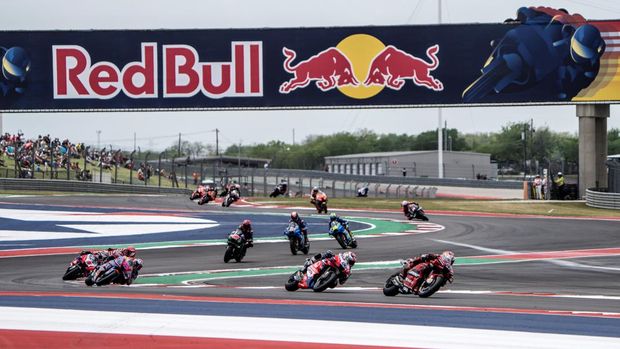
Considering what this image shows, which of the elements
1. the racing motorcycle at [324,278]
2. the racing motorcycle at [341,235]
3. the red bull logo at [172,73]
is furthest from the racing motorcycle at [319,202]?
the racing motorcycle at [324,278]

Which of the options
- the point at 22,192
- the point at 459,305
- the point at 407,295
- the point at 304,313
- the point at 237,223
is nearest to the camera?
the point at 304,313

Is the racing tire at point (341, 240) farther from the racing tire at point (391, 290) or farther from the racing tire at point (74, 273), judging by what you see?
the racing tire at point (391, 290)

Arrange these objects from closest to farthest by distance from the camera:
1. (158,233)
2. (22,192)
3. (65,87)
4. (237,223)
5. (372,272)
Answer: (372,272)
(158,233)
(237,223)
(65,87)
(22,192)

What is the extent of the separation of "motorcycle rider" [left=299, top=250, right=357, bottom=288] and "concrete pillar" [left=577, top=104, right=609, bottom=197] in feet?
99.8

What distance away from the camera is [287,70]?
4131cm

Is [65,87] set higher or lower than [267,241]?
higher

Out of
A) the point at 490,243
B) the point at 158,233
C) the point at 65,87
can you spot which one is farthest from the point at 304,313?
the point at 65,87

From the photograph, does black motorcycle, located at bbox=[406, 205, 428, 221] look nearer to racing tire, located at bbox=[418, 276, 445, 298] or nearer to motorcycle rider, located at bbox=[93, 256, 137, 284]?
motorcycle rider, located at bbox=[93, 256, 137, 284]

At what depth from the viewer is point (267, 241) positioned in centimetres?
2619

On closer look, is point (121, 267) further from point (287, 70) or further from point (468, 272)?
point (287, 70)

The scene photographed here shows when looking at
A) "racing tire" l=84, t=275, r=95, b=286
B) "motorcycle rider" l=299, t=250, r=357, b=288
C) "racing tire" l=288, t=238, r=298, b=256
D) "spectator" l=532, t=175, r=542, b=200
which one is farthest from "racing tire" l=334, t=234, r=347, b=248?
"spectator" l=532, t=175, r=542, b=200

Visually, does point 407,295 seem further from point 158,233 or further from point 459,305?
point 158,233

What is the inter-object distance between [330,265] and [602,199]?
27.3m

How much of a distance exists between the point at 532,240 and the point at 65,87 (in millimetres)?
25021
